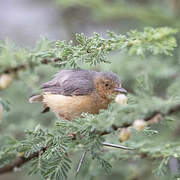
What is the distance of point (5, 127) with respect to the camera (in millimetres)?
4273

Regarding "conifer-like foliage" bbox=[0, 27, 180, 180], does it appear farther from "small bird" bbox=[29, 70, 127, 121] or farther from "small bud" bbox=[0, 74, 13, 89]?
"small bird" bbox=[29, 70, 127, 121]

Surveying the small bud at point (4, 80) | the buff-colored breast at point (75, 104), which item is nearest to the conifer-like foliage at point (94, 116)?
the small bud at point (4, 80)

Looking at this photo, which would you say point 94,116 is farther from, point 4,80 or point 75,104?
point 75,104

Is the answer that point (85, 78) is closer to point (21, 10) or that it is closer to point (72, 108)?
point (72, 108)

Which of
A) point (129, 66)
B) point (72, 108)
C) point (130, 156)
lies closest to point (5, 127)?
point (72, 108)

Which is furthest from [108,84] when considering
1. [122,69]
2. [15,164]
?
[15,164]

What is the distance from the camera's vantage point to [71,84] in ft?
13.5

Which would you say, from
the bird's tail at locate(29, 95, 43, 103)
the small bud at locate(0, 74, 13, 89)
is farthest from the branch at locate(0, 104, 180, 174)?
the bird's tail at locate(29, 95, 43, 103)

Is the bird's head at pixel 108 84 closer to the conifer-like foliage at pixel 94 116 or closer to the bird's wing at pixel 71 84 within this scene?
the bird's wing at pixel 71 84

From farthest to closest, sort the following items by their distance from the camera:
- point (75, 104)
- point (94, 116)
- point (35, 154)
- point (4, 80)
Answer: point (75, 104) → point (35, 154) → point (94, 116) → point (4, 80)

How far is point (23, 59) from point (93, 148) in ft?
2.33

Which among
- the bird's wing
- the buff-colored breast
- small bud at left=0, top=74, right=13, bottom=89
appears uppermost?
small bud at left=0, top=74, right=13, bottom=89

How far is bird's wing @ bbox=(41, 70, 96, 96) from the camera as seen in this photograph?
13.5 ft

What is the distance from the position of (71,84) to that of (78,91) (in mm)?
120
